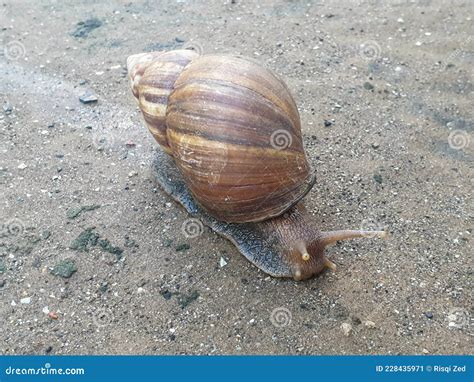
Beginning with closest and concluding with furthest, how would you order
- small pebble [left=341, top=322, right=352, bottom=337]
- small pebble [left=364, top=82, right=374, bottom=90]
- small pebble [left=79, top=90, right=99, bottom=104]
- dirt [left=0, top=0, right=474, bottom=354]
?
Result: small pebble [left=341, top=322, right=352, bottom=337], dirt [left=0, top=0, right=474, bottom=354], small pebble [left=364, top=82, right=374, bottom=90], small pebble [left=79, top=90, right=99, bottom=104]

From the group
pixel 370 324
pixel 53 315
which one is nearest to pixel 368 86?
pixel 370 324

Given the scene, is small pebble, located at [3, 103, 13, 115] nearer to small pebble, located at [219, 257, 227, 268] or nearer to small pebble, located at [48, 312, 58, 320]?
small pebble, located at [48, 312, 58, 320]

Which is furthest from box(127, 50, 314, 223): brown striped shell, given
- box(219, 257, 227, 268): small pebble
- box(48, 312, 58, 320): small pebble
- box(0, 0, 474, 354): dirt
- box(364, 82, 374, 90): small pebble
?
box(364, 82, 374, 90): small pebble

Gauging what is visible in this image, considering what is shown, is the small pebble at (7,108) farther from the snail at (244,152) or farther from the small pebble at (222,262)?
the small pebble at (222,262)

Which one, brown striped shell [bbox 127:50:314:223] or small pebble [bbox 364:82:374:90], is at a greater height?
brown striped shell [bbox 127:50:314:223]

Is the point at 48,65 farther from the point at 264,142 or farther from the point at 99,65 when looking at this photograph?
the point at 264,142

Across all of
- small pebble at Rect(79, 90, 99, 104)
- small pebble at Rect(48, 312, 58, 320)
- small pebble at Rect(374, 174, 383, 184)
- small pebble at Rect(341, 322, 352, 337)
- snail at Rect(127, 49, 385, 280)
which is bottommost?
small pebble at Rect(48, 312, 58, 320)

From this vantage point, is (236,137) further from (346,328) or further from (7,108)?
(7,108)

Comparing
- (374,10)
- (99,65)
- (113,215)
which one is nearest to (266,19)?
(374,10)
